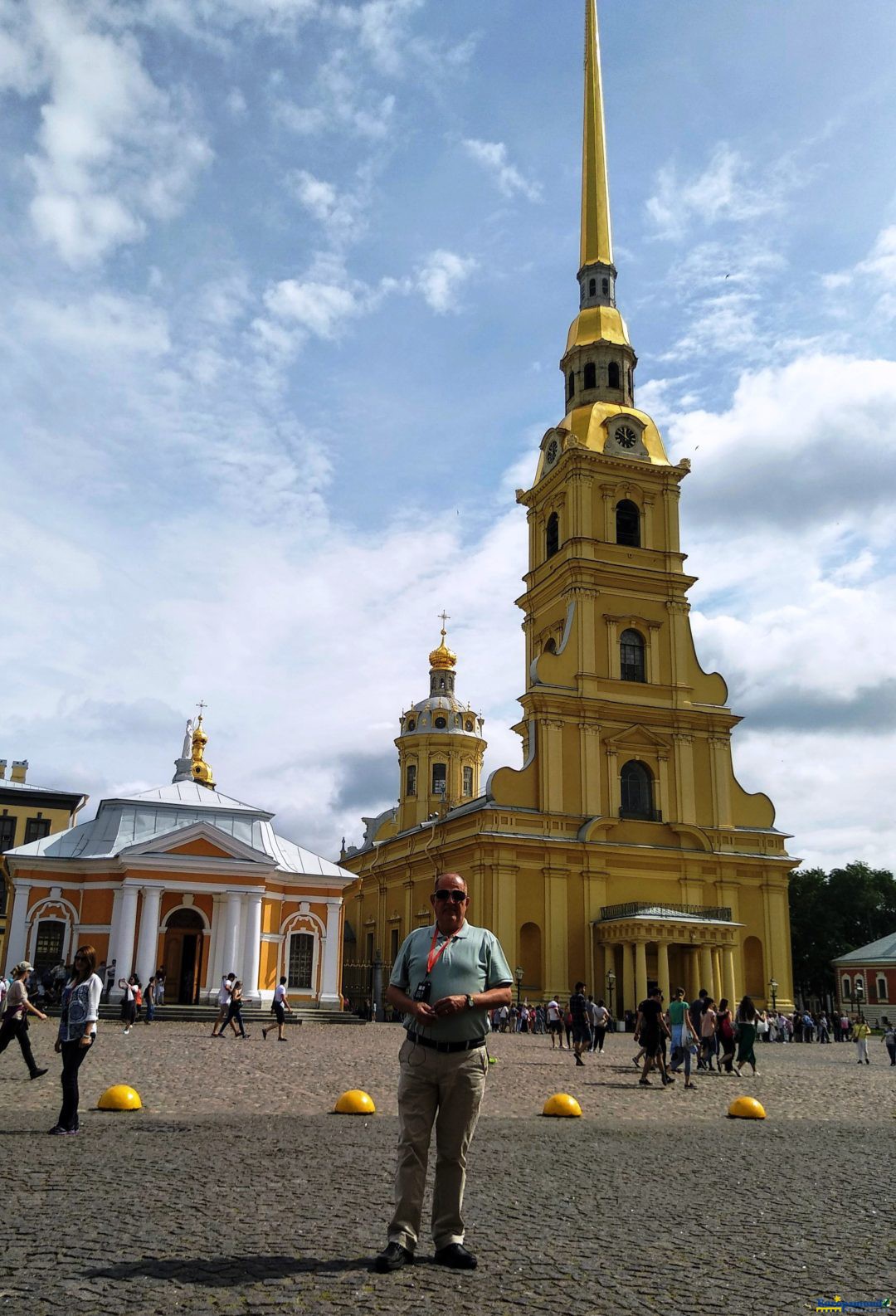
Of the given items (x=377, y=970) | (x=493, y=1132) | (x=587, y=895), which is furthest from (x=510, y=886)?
(x=493, y=1132)

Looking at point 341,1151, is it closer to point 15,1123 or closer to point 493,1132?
point 493,1132

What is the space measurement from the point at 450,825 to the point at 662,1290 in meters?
43.9

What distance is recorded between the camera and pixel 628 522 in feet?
172

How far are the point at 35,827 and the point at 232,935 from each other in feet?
111

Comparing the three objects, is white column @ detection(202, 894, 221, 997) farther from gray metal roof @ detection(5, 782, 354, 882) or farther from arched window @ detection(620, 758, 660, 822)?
arched window @ detection(620, 758, 660, 822)

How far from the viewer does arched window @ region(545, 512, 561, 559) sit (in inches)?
2096

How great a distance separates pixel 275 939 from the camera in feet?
131

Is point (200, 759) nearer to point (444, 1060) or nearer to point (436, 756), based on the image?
point (436, 756)

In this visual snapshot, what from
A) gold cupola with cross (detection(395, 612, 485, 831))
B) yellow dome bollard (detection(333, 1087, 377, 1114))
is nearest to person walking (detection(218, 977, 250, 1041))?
yellow dome bollard (detection(333, 1087, 377, 1114))

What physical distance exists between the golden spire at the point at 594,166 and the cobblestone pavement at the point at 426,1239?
5083cm

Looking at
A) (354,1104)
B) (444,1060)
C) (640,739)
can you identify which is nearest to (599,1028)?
(354,1104)

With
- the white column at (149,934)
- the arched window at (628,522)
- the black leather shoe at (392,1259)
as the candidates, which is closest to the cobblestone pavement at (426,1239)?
the black leather shoe at (392,1259)

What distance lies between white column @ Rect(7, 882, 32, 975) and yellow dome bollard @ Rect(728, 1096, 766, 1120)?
2846 centimetres

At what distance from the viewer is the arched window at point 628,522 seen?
171ft
